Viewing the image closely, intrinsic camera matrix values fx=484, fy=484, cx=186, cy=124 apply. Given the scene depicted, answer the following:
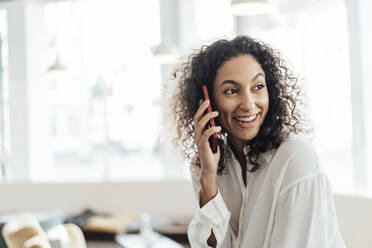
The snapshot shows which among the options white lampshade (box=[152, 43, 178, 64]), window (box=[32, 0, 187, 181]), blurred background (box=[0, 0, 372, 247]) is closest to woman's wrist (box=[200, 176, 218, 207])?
white lampshade (box=[152, 43, 178, 64])

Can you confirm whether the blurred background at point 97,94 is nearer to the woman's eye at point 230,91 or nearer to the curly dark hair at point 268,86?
the curly dark hair at point 268,86

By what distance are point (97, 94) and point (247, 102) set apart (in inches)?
187

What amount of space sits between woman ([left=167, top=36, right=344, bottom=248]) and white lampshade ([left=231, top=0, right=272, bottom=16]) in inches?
59.1

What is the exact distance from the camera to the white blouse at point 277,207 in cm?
128

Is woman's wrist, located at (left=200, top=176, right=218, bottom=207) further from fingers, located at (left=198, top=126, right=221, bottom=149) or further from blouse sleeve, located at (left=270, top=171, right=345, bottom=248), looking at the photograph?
blouse sleeve, located at (left=270, top=171, right=345, bottom=248)

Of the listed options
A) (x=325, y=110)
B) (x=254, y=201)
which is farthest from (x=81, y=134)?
(x=254, y=201)

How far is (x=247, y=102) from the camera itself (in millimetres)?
1400

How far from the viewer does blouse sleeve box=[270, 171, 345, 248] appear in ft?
4.16

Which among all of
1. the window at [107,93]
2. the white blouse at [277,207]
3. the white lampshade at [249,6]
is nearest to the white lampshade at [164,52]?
the white lampshade at [249,6]

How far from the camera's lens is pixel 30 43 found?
6.84m

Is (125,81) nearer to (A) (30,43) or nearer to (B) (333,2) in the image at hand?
(A) (30,43)

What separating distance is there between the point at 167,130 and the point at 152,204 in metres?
3.99

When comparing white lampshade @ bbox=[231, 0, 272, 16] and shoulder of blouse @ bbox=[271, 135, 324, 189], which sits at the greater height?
white lampshade @ bbox=[231, 0, 272, 16]

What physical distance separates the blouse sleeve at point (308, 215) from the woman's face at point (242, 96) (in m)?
0.24
